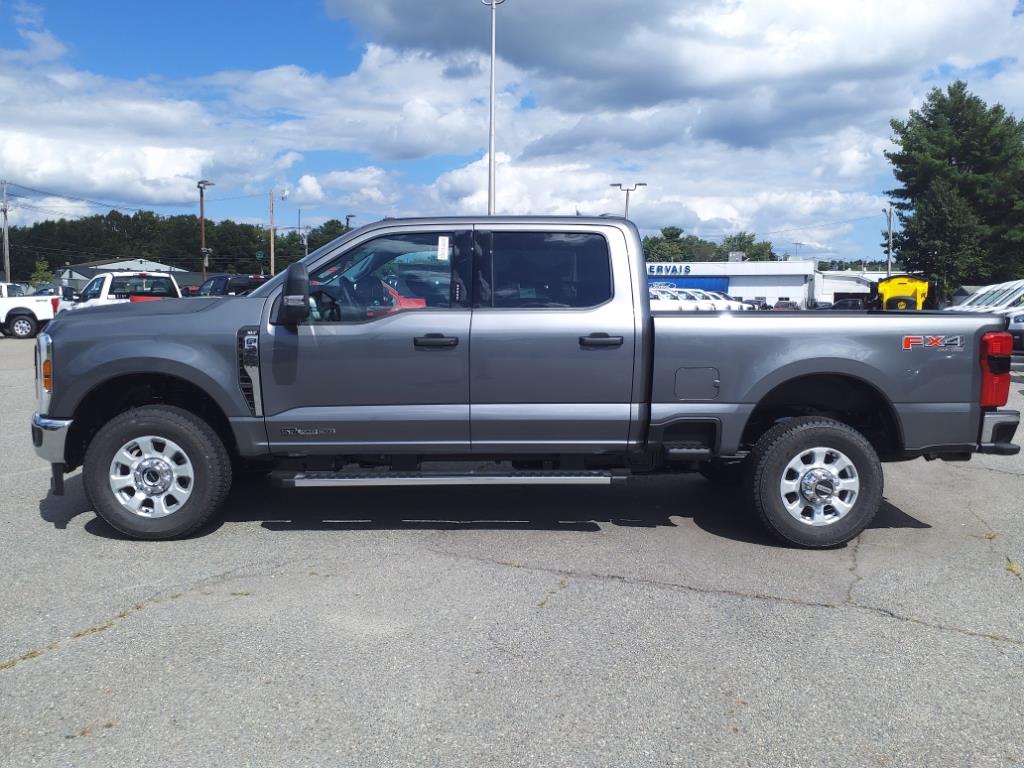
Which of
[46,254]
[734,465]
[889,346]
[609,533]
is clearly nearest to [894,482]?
[734,465]

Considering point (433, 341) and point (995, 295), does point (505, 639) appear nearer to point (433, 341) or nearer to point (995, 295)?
point (433, 341)

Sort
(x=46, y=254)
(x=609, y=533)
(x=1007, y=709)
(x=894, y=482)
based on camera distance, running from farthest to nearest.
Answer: (x=46, y=254)
(x=894, y=482)
(x=609, y=533)
(x=1007, y=709)

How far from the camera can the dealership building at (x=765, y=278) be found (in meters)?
74.4

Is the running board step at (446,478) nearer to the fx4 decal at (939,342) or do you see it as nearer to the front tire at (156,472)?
the front tire at (156,472)

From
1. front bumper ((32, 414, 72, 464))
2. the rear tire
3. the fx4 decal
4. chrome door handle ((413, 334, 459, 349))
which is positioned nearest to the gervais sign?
the rear tire

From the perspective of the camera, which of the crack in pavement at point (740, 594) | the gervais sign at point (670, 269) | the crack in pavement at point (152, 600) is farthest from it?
the gervais sign at point (670, 269)

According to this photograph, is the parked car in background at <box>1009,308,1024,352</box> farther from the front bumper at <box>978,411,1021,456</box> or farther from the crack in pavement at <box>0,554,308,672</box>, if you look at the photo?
the crack in pavement at <box>0,554,308,672</box>

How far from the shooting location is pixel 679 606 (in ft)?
14.9

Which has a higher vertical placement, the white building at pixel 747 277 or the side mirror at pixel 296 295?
the white building at pixel 747 277

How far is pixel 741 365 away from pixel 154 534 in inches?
148

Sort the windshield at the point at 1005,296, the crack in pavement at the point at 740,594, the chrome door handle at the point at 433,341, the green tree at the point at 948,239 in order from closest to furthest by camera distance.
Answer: the crack in pavement at the point at 740,594 < the chrome door handle at the point at 433,341 < the windshield at the point at 1005,296 < the green tree at the point at 948,239

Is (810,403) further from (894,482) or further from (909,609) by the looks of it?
(894,482)

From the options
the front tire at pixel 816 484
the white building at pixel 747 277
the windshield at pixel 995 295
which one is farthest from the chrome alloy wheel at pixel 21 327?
the white building at pixel 747 277

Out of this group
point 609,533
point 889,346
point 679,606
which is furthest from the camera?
point 609,533
